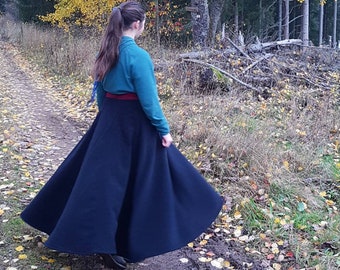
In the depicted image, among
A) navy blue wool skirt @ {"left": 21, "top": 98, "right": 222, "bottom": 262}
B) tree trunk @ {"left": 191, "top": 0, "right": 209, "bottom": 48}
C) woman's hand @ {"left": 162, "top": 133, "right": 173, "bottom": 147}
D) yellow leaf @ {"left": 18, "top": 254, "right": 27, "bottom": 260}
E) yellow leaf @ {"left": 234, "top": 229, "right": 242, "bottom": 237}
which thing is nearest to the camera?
navy blue wool skirt @ {"left": 21, "top": 98, "right": 222, "bottom": 262}

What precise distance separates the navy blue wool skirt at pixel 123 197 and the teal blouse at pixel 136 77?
12 centimetres

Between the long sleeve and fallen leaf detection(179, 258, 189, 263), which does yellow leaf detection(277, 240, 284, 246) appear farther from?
the long sleeve

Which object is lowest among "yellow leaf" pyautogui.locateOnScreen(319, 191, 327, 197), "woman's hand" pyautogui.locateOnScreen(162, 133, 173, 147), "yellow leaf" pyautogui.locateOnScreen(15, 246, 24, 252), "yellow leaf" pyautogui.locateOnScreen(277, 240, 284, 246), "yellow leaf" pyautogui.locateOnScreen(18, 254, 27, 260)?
"yellow leaf" pyautogui.locateOnScreen(277, 240, 284, 246)

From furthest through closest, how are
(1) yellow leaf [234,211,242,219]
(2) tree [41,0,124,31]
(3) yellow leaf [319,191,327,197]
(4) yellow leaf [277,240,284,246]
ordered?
(2) tree [41,0,124,31], (3) yellow leaf [319,191,327,197], (1) yellow leaf [234,211,242,219], (4) yellow leaf [277,240,284,246]

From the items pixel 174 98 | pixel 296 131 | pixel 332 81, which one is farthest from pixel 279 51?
pixel 296 131

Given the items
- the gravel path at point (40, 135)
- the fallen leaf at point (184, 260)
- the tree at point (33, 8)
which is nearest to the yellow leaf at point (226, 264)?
the gravel path at point (40, 135)

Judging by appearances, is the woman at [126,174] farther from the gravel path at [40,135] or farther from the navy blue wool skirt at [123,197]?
the gravel path at [40,135]

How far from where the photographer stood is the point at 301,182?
5223 millimetres

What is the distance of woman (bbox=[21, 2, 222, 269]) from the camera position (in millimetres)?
3111

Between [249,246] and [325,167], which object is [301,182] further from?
[249,246]

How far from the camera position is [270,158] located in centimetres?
555

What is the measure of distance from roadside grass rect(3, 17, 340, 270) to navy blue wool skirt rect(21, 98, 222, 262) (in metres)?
1.12

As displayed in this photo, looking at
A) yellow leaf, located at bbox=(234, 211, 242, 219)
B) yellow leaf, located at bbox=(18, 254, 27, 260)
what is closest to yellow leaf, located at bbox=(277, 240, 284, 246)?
yellow leaf, located at bbox=(234, 211, 242, 219)

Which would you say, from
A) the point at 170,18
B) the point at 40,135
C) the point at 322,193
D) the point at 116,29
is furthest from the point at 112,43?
the point at 170,18
